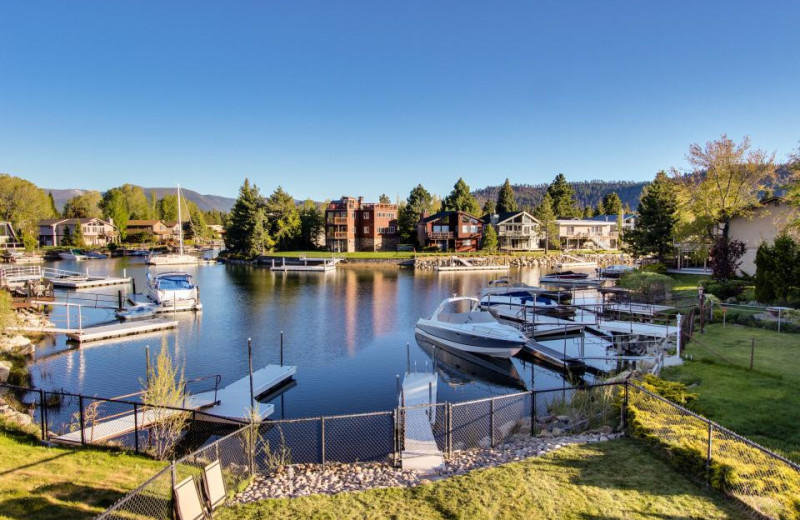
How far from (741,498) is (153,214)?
6137 inches

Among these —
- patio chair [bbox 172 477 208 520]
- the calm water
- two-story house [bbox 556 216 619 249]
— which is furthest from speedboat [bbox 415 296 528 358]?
two-story house [bbox 556 216 619 249]

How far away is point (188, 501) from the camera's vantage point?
737 cm

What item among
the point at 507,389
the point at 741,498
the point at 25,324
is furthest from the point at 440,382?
the point at 25,324

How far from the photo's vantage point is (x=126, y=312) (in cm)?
3247

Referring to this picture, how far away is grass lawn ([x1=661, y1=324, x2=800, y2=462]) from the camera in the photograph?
11055 mm

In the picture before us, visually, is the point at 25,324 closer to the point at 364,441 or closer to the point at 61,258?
the point at 364,441

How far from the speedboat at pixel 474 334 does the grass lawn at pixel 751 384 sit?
7.09 m

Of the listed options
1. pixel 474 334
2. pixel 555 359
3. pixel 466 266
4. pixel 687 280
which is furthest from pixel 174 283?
pixel 466 266

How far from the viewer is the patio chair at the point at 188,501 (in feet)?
23.4

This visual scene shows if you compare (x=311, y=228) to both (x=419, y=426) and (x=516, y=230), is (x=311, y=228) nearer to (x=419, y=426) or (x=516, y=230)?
(x=516, y=230)

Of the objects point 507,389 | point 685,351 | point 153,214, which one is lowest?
point 507,389

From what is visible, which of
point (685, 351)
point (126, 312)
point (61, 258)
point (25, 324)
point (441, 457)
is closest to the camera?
point (441, 457)

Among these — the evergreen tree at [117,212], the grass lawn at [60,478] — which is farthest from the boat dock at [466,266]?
the evergreen tree at [117,212]

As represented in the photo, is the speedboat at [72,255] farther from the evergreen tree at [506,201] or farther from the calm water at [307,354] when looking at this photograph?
the evergreen tree at [506,201]
